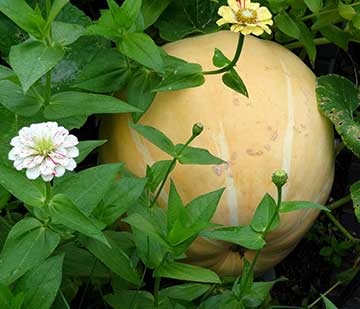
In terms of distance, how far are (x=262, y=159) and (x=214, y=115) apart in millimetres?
101

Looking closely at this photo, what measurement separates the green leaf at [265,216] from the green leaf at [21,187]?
26 cm

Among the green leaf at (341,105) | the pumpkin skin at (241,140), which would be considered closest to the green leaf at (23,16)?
the pumpkin skin at (241,140)

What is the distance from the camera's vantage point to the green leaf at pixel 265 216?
989 millimetres

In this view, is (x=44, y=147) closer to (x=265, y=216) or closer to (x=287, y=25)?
(x=265, y=216)

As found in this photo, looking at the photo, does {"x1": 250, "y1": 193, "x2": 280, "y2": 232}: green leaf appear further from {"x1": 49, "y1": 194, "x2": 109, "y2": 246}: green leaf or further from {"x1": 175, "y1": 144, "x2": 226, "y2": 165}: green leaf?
{"x1": 49, "y1": 194, "x2": 109, "y2": 246}: green leaf

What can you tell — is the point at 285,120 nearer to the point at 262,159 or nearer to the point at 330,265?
the point at 262,159

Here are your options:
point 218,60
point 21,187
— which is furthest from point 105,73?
point 21,187

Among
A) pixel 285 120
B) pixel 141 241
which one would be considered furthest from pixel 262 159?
pixel 141 241

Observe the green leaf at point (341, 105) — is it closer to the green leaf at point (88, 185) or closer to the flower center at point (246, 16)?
the flower center at point (246, 16)

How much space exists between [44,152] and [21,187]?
9cm

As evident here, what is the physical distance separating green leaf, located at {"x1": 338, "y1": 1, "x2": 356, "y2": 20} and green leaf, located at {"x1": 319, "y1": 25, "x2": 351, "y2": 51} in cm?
7

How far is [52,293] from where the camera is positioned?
898mm

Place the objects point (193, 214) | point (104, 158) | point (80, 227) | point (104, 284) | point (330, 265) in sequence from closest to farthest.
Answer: point (80, 227)
point (193, 214)
point (104, 284)
point (104, 158)
point (330, 265)

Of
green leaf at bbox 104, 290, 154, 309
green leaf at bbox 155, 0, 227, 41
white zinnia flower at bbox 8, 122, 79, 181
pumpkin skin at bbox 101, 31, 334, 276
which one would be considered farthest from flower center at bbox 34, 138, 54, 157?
green leaf at bbox 155, 0, 227, 41
